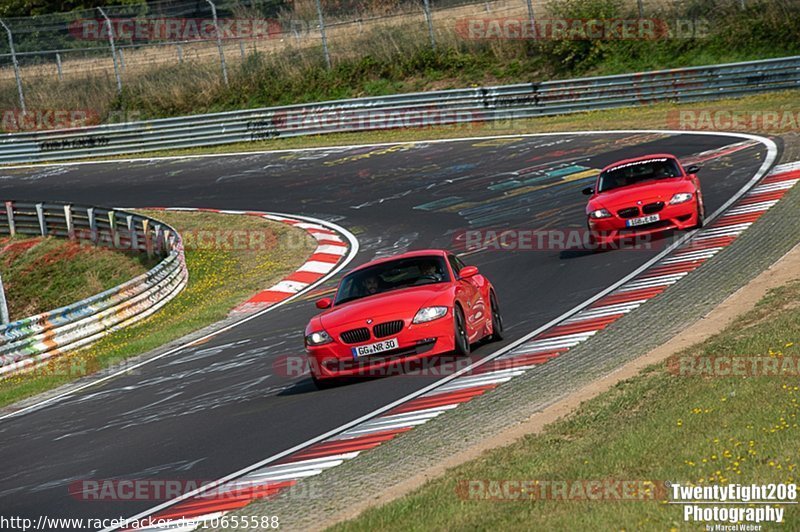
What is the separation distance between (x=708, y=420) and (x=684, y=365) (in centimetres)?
219

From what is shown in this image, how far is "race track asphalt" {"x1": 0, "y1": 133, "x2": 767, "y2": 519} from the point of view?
10.5 m

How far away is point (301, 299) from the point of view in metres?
19.7

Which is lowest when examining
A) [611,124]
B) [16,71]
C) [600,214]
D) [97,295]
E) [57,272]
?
[57,272]

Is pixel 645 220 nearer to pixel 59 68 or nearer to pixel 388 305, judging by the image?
pixel 388 305

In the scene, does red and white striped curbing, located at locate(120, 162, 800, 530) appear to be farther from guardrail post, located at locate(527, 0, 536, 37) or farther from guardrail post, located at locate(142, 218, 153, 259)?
guardrail post, located at locate(527, 0, 536, 37)

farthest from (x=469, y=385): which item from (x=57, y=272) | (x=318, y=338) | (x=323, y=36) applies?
(x=323, y=36)

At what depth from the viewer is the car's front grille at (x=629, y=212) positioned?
1854cm

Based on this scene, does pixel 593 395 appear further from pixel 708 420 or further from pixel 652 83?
pixel 652 83

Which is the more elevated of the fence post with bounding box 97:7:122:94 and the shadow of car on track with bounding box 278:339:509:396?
the fence post with bounding box 97:7:122:94

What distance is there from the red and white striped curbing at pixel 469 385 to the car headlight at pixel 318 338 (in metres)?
1.44

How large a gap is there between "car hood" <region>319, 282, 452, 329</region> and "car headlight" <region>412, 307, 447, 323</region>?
67mm

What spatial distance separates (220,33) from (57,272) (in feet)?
55.2

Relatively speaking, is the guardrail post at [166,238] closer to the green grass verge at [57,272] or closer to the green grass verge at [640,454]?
the green grass verge at [57,272]

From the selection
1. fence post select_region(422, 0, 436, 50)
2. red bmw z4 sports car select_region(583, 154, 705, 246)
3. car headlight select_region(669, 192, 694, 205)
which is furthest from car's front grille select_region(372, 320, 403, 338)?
fence post select_region(422, 0, 436, 50)
